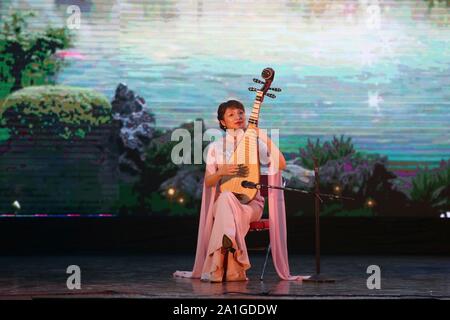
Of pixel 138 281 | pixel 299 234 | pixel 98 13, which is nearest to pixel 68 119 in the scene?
pixel 98 13

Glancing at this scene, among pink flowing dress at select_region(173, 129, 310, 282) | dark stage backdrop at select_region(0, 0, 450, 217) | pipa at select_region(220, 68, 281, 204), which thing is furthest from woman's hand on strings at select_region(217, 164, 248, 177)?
dark stage backdrop at select_region(0, 0, 450, 217)

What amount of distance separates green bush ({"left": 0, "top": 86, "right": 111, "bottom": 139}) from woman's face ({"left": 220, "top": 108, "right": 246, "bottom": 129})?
2.57 meters

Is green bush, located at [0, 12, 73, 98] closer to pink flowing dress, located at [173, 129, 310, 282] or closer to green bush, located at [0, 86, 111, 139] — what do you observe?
green bush, located at [0, 86, 111, 139]

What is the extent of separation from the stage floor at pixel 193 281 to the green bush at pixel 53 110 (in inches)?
45.8

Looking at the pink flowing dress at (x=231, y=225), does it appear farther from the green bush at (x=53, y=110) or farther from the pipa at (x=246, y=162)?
the green bush at (x=53, y=110)

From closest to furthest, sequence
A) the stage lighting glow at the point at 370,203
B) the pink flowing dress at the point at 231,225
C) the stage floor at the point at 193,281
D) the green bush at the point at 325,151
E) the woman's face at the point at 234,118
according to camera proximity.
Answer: the stage floor at the point at 193,281 → the pink flowing dress at the point at 231,225 → the woman's face at the point at 234,118 → the green bush at the point at 325,151 → the stage lighting glow at the point at 370,203

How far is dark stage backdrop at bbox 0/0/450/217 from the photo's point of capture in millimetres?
8750

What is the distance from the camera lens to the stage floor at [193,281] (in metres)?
5.36

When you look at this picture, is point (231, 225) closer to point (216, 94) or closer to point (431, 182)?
point (216, 94)

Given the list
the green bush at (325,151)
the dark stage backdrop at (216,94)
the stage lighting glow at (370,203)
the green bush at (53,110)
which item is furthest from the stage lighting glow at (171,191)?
the stage lighting glow at (370,203)

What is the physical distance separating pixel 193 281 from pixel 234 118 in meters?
1.07

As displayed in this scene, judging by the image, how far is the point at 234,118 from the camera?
21.0 ft

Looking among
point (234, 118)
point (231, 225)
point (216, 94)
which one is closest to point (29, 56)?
point (216, 94)
